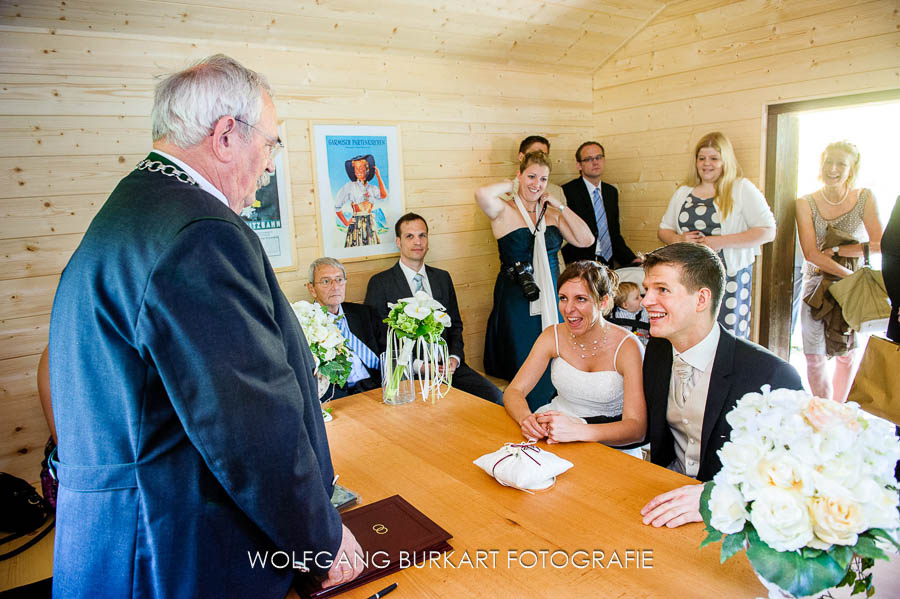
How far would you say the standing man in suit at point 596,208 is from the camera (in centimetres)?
462

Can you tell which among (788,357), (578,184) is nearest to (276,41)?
(578,184)

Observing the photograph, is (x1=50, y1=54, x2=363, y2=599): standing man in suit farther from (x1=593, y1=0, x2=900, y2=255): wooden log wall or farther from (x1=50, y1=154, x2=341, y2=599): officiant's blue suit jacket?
(x1=593, y1=0, x2=900, y2=255): wooden log wall

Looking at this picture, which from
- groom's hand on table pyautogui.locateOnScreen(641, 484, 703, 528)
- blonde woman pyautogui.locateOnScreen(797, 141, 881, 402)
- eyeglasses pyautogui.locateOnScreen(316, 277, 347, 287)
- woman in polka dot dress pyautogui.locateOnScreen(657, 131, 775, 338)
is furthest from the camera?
woman in polka dot dress pyautogui.locateOnScreen(657, 131, 775, 338)

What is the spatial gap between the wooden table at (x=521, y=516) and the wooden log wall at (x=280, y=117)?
1752mm

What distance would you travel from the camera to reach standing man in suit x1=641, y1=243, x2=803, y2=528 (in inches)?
69.2

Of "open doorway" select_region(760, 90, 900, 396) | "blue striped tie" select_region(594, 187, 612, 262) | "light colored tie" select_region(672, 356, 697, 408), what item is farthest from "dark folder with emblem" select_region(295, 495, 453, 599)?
"open doorway" select_region(760, 90, 900, 396)

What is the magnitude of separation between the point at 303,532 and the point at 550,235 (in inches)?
126

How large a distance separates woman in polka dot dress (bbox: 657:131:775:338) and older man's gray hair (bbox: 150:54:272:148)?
340 cm

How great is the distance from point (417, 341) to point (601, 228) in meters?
2.85

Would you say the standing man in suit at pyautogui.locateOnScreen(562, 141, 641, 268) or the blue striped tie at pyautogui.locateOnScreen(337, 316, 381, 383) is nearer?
the blue striped tie at pyautogui.locateOnScreen(337, 316, 381, 383)

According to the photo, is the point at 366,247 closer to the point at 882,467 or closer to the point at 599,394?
the point at 599,394

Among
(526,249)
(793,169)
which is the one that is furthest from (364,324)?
(793,169)

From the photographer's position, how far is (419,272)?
3.83 m

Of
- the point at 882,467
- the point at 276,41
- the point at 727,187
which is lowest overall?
the point at 882,467
